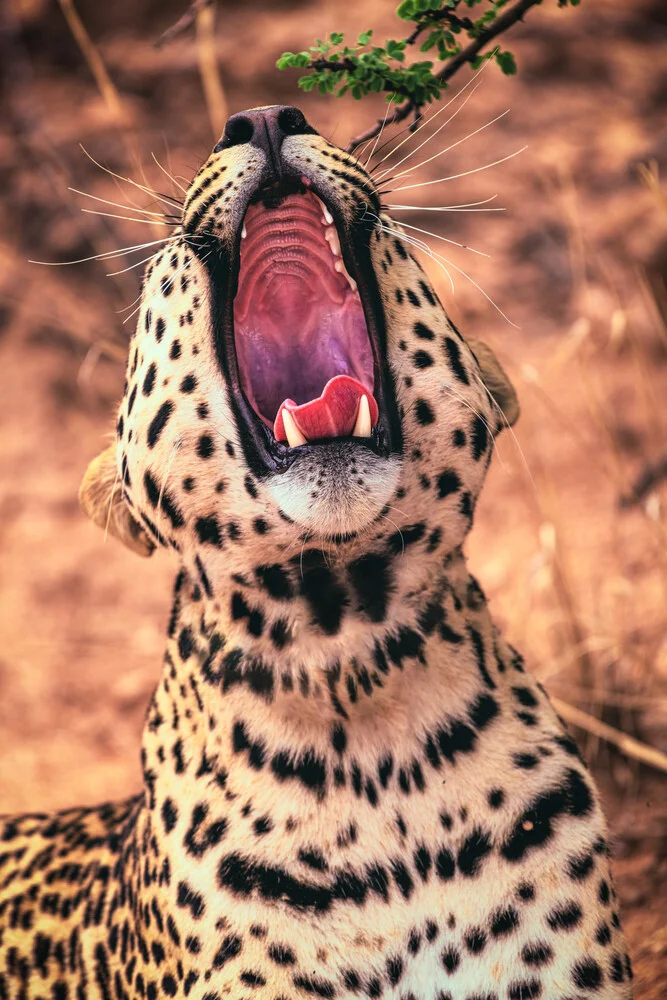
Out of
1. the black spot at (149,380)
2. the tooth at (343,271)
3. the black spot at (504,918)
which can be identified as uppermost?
the tooth at (343,271)

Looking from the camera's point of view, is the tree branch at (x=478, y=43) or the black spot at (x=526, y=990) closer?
the black spot at (x=526, y=990)

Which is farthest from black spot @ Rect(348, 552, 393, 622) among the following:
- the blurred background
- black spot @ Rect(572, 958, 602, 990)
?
the blurred background

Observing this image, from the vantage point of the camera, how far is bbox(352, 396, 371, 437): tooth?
238 cm

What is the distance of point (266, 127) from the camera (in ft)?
7.94

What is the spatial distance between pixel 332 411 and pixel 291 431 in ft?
0.36

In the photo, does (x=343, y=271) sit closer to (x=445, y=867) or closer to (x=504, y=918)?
(x=445, y=867)

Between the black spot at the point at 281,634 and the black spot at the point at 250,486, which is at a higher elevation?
the black spot at the point at 250,486

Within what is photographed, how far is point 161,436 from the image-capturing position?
2.51 m

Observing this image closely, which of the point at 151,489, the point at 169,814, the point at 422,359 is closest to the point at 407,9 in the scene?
the point at 422,359

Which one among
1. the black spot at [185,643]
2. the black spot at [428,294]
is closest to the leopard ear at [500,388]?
the black spot at [428,294]

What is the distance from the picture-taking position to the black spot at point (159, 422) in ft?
8.23

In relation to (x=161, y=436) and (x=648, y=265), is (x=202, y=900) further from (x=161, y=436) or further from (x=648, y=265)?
(x=648, y=265)

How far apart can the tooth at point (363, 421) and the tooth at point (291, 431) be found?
0.12m

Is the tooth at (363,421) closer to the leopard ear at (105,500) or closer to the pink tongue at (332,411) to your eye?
the pink tongue at (332,411)
